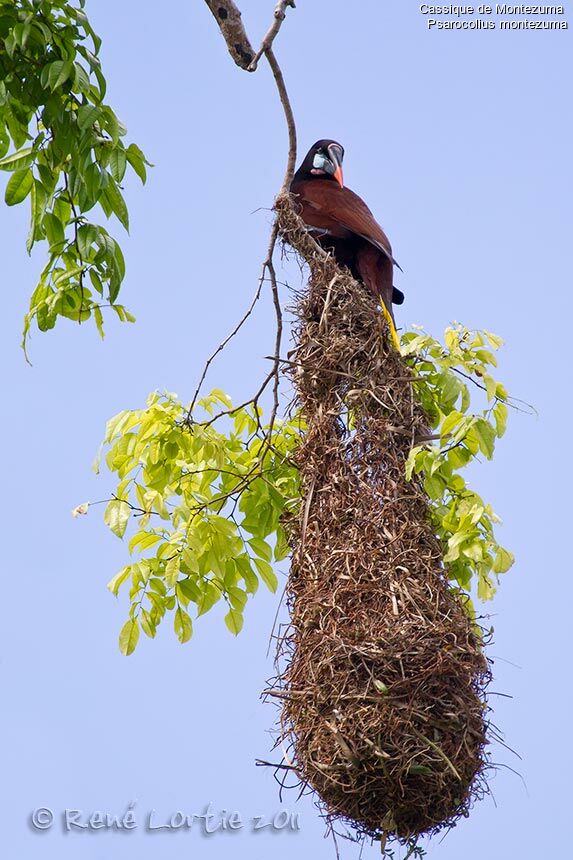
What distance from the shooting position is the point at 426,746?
8.30 feet

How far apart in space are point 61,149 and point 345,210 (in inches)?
30.6

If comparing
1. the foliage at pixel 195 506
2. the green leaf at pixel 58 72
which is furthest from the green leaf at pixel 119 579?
the green leaf at pixel 58 72

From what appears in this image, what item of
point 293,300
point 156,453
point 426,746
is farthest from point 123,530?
point 426,746

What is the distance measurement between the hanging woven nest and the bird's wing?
300 mm

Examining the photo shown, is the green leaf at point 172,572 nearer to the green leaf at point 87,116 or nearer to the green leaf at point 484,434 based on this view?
the green leaf at point 484,434

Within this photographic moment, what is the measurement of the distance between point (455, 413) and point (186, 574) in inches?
32.0

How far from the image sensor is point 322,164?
3402 millimetres

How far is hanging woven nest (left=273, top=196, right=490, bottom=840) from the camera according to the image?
2.55 m

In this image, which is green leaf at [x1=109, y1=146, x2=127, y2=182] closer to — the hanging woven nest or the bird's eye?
the hanging woven nest

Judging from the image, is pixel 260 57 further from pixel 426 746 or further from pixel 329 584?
pixel 426 746

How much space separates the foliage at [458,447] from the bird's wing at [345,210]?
0.34 metres

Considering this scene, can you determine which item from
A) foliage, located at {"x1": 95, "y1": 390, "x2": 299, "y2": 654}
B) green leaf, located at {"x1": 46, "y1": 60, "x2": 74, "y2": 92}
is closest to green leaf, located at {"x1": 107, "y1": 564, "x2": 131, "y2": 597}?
foliage, located at {"x1": 95, "y1": 390, "x2": 299, "y2": 654}

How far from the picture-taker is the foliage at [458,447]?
2725 millimetres

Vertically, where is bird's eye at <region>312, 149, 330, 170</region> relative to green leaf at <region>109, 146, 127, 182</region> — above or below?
above
